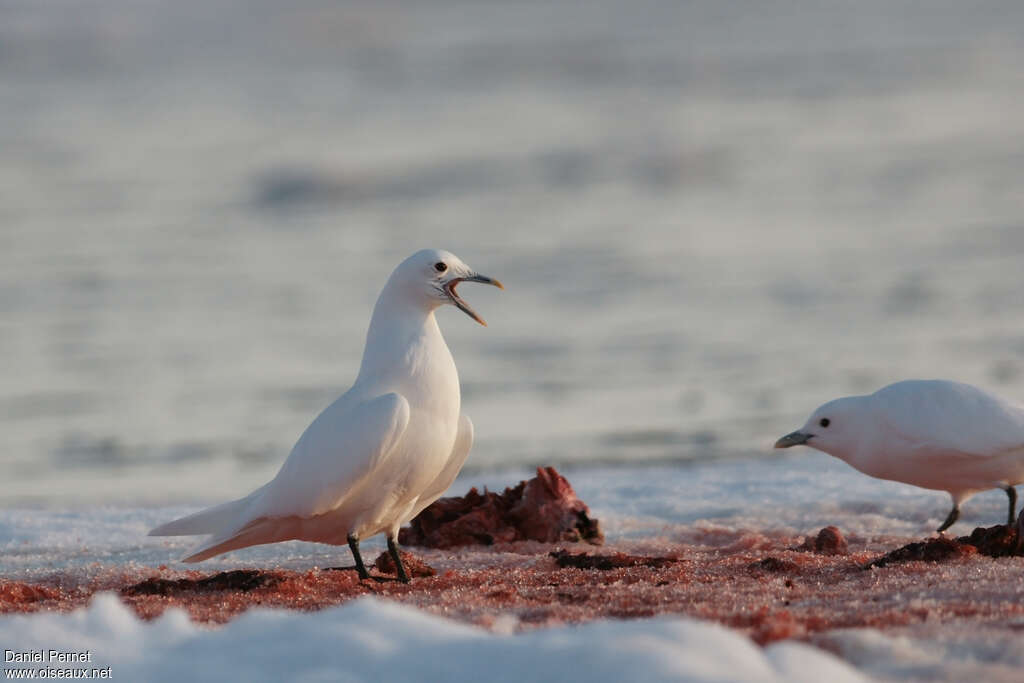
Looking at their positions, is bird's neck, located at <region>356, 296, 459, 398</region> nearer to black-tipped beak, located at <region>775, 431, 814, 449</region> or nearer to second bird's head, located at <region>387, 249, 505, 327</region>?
second bird's head, located at <region>387, 249, 505, 327</region>

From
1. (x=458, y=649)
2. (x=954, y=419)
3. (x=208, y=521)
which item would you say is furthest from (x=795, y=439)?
(x=458, y=649)

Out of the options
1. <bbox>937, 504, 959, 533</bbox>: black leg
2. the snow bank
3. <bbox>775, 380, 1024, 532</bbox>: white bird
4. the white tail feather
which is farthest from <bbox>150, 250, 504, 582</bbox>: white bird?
<bbox>937, 504, 959, 533</bbox>: black leg

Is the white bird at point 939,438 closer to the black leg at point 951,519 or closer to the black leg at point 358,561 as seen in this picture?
the black leg at point 951,519

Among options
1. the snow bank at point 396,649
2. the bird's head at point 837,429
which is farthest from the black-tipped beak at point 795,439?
the snow bank at point 396,649

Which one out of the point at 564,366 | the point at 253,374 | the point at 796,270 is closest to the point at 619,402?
the point at 564,366

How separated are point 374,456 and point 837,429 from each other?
2.38m

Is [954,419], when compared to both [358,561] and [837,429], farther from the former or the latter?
[358,561]

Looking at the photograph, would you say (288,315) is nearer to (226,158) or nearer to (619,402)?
(619,402)

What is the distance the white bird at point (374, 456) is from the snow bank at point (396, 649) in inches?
66.3

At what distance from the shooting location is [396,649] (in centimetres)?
397

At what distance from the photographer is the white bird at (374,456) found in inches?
238

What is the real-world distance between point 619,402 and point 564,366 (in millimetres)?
859

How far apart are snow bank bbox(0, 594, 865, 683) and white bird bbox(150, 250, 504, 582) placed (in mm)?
1684

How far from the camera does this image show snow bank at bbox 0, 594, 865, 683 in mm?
3715
